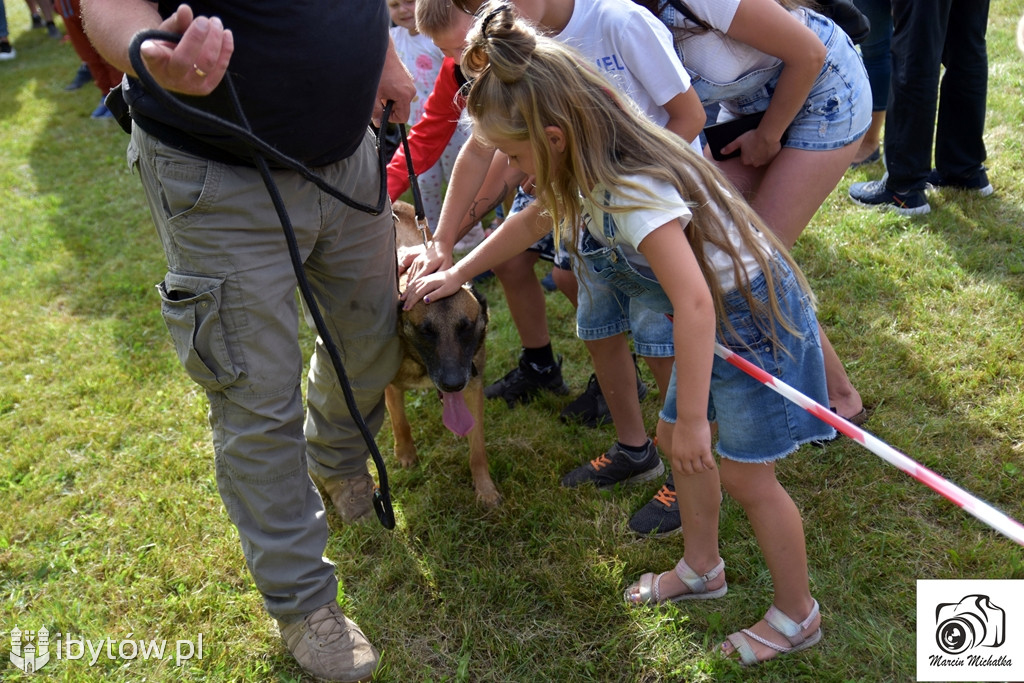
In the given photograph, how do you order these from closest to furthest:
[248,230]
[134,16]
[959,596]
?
1. [134,16]
2. [248,230]
3. [959,596]

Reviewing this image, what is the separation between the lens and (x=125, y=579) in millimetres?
3076

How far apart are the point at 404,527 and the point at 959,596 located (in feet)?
6.68

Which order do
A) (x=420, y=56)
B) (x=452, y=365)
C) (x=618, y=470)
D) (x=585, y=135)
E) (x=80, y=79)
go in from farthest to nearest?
(x=80, y=79), (x=420, y=56), (x=618, y=470), (x=452, y=365), (x=585, y=135)

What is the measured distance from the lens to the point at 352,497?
131 inches

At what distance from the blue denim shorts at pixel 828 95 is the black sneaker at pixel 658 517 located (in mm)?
1395

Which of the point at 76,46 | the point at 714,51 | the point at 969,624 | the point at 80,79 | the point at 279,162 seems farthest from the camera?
the point at 80,79

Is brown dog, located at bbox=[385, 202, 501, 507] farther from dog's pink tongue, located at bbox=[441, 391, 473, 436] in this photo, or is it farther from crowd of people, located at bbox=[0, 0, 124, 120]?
crowd of people, located at bbox=[0, 0, 124, 120]

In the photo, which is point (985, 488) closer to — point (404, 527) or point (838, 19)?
point (838, 19)

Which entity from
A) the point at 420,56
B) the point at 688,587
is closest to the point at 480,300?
the point at 688,587

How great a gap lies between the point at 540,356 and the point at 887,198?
2846 millimetres

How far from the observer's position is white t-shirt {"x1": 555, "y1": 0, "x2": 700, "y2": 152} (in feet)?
8.00

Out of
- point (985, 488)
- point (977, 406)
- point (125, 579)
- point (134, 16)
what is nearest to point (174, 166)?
point (134, 16)

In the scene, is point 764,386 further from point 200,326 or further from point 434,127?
point 434,127

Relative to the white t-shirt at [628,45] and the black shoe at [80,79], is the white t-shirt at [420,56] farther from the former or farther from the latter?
the black shoe at [80,79]
